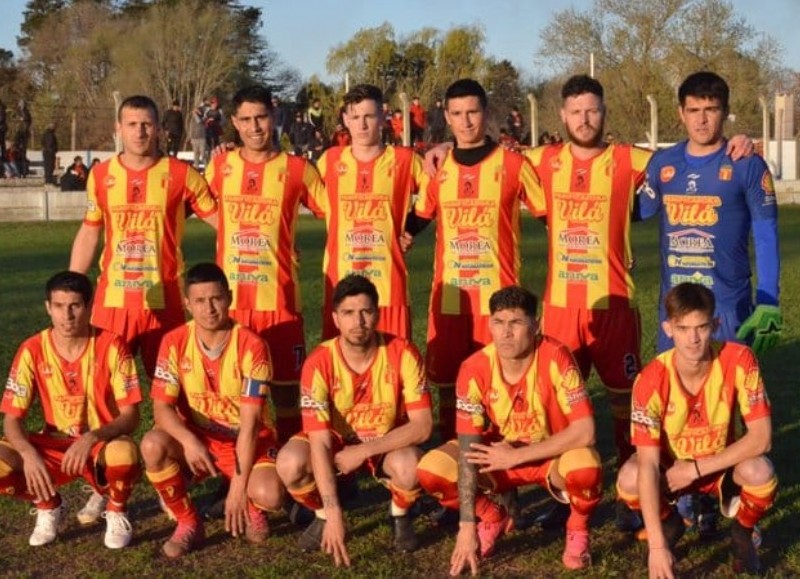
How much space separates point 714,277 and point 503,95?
5894cm

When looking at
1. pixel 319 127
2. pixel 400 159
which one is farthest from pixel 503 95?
pixel 400 159

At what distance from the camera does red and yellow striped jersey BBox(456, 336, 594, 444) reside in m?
5.09

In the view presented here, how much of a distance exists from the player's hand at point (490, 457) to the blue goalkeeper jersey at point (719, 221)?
44.4 inches

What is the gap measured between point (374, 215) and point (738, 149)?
1.83m

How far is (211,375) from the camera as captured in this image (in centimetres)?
551

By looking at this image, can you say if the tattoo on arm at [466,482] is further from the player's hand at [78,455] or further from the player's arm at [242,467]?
the player's hand at [78,455]

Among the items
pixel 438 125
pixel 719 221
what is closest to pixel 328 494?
pixel 719 221

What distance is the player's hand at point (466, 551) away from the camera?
189 inches

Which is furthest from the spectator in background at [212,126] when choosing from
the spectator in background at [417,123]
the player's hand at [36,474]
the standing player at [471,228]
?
the player's hand at [36,474]

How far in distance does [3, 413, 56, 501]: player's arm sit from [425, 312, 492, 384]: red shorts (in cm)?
191

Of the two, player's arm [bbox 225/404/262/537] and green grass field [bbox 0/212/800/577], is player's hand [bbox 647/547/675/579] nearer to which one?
green grass field [bbox 0/212/800/577]

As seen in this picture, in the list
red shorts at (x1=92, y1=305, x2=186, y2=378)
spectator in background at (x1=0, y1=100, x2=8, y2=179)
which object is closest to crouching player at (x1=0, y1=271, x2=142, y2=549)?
red shorts at (x1=92, y1=305, x2=186, y2=378)

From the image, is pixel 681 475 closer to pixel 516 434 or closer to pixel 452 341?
pixel 516 434

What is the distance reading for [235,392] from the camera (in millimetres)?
5500
